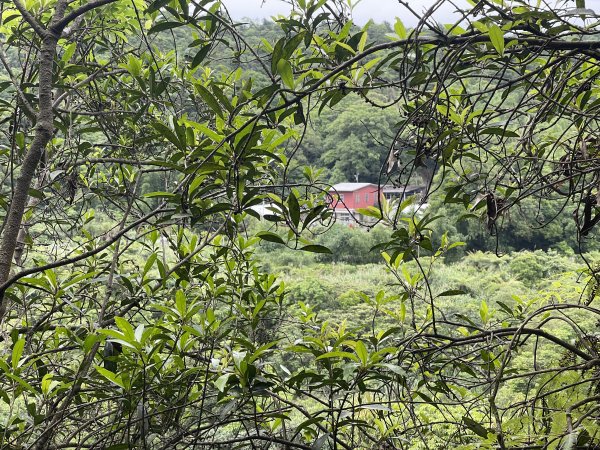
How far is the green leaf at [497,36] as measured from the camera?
2.15ft

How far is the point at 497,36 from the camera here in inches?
26.1

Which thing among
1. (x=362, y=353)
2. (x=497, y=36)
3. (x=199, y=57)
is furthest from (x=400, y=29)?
(x=362, y=353)

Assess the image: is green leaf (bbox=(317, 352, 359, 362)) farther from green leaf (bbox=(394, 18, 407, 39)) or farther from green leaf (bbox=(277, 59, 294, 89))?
green leaf (bbox=(394, 18, 407, 39))

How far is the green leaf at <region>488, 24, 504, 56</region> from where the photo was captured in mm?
655

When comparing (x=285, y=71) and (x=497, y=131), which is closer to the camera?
(x=285, y=71)

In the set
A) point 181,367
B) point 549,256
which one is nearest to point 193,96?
point 181,367

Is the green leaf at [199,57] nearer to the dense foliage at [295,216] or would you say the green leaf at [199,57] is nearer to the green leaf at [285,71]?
the dense foliage at [295,216]

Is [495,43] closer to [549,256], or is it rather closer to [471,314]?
[471,314]

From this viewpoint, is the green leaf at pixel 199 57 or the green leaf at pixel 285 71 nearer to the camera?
the green leaf at pixel 285 71

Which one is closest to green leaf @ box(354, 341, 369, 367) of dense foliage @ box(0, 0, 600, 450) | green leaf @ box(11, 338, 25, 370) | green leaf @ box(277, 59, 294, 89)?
dense foliage @ box(0, 0, 600, 450)

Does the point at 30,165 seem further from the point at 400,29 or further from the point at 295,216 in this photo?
the point at 400,29

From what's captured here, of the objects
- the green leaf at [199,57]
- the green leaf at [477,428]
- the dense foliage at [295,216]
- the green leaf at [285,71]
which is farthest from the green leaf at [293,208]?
the green leaf at [477,428]

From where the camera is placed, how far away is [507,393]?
16.0 feet

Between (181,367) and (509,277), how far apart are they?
10.3 metres
